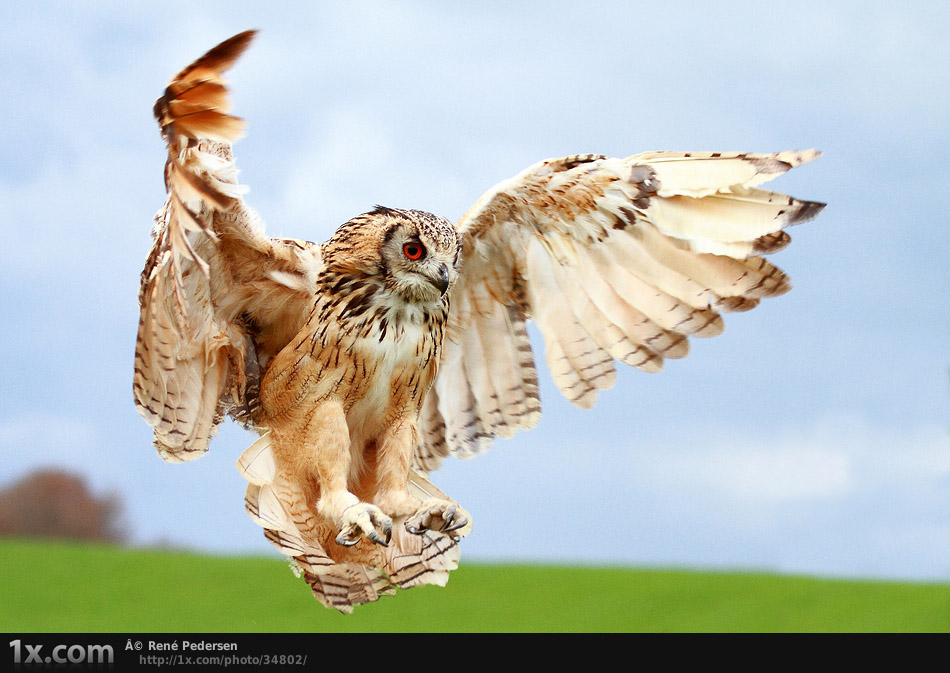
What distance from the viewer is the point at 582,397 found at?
4.04 metres

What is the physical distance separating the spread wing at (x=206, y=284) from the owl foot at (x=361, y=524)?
713mm

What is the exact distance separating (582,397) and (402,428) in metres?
0.90

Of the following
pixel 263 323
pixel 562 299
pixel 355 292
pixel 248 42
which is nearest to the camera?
pixel 248 42

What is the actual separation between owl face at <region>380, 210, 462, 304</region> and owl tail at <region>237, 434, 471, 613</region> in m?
0.82

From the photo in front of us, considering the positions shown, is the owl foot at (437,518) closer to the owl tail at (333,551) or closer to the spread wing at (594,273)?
the owl tail at (333,551)

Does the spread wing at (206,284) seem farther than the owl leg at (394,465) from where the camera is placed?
No

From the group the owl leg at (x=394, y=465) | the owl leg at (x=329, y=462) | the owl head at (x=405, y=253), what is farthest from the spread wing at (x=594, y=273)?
the owl leg at (x=329, y=462)

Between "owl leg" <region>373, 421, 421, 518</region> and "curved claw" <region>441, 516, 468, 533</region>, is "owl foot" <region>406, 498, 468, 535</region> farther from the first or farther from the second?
"owl leg" <region>373, 421, 421, 518</region>

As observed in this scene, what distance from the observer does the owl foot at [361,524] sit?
3088mm

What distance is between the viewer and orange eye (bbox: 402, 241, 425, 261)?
3225mm

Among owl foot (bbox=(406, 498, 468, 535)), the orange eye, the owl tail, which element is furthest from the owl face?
the owl tail

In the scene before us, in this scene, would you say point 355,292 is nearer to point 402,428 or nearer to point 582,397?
point 402,428

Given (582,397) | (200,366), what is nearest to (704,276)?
(582,397)

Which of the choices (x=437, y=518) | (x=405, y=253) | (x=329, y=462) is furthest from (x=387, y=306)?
(x=437, y=518)
